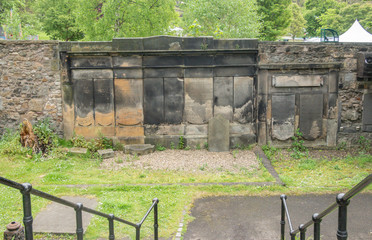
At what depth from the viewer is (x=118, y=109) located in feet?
35.7

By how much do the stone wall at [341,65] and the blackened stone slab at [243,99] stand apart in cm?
77

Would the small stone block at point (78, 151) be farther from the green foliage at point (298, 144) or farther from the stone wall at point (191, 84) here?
the green foliage at point (298, 144)

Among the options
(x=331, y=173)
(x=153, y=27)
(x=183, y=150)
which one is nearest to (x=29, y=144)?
(x=183, y=150)

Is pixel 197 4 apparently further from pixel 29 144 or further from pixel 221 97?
pixel 29 144

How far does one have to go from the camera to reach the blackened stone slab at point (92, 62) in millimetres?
10688

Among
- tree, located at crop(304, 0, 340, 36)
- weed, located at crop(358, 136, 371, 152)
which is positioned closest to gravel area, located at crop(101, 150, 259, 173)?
weed, located at crop(358, 136, 371, 152)

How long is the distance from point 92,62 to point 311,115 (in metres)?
6.93

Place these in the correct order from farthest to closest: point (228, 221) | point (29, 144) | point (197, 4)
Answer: point (197, 4)
point (29, 144)
point (228, 221)

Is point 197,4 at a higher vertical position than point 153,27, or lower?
higher

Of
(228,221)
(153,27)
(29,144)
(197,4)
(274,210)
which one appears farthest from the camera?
(197,4)

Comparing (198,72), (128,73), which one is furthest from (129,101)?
(198,72)

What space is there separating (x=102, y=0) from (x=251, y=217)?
1554 cm

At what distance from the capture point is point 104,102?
35.6 ft

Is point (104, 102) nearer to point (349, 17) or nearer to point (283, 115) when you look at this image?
point (283, 115)
